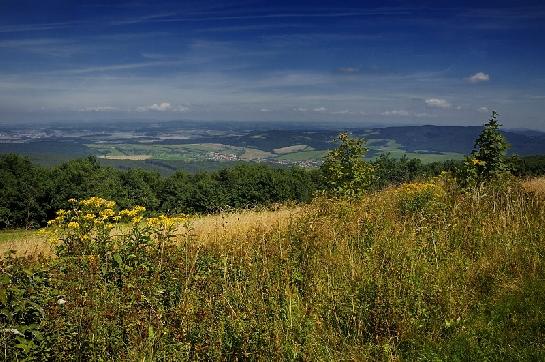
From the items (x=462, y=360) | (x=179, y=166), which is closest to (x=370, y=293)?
(x=462, y=360)

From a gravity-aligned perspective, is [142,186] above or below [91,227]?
below

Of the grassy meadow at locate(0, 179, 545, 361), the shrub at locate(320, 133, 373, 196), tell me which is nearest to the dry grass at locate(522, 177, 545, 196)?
the grassy meadow at locate(0, 179, 545, 361)

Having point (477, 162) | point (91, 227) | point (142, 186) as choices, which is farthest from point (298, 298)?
point (142, 186)

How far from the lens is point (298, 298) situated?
218 inches

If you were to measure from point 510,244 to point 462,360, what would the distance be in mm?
3714

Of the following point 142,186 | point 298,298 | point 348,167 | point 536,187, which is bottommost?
point 142,186

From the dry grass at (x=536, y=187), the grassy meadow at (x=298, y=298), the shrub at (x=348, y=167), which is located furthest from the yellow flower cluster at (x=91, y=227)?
the dry grass at (x=536, y=187)

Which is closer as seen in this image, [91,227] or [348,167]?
[91,227]

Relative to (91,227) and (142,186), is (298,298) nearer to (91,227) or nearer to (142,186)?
(91,227)

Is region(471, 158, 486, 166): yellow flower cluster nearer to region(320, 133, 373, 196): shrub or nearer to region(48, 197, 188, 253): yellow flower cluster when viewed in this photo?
region(320, 133, 373, 196): shrub

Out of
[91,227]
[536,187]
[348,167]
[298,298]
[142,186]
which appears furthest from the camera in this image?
[142,186]

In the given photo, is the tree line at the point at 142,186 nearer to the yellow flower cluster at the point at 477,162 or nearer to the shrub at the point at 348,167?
the shrub at the point at 348,167

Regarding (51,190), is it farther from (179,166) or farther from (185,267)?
(179,166)

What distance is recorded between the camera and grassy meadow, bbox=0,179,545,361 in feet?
14.9
